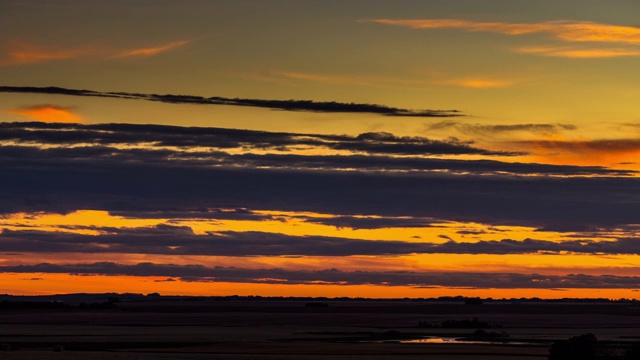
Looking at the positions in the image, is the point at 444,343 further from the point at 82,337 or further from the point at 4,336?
the point at 4,336

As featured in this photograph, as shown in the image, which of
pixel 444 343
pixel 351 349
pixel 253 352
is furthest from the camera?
pixel 444 343

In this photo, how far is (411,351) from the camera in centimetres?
8038

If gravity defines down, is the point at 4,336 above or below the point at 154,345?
above

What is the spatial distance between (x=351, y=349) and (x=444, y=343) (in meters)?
13.1

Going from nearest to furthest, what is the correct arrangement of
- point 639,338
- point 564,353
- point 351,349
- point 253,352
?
1. point 564,353
2. point 253,352
3. point 351,349
4. point 639,338

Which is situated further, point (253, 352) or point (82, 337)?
point (82, 337)

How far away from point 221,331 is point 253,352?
36.9 m

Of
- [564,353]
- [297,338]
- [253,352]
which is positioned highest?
[297,338]

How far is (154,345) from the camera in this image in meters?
85.8

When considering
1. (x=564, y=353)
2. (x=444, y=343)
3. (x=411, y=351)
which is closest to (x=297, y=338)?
(x=444, y=343)

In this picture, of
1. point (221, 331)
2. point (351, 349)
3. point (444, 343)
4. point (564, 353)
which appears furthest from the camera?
point (221, 331)

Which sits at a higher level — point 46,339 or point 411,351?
point 46,339

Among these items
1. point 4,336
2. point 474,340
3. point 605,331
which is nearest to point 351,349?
point 474,340

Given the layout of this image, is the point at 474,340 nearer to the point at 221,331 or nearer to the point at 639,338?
the point at 639,338
